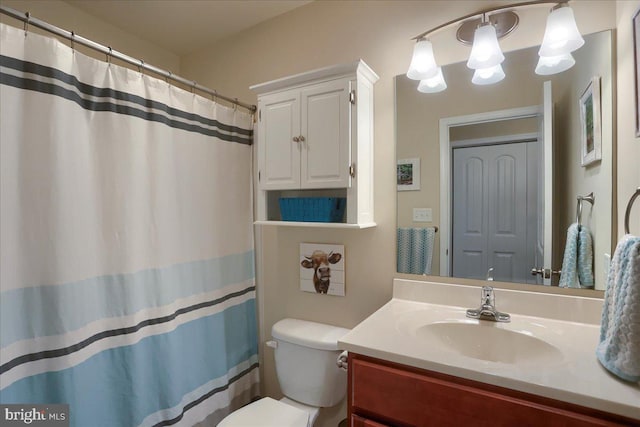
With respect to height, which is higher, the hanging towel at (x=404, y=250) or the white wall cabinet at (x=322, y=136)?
the white wall cabinet at (x=322, y=136)

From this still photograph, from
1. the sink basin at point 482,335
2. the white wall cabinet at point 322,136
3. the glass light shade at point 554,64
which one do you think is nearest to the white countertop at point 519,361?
the sink basin at point 482,335

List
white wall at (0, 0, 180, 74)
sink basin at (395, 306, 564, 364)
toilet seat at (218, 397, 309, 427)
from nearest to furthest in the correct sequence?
sink basin at (395, 306, 564, 364) → toilet seat at (218, 397, 309, 427) → white wall at (0, 0, 180, 74)

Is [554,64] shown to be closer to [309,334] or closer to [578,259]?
[578,259]

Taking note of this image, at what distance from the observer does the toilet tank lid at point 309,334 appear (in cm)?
149

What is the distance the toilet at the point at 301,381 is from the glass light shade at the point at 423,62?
1.26 m

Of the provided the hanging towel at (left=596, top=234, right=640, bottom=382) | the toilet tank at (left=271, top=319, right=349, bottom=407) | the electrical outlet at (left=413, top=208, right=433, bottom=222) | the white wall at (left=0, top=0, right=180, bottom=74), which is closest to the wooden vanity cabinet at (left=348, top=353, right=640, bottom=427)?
the hanging towel at (left=596, top=234, right=640, bottom=382)

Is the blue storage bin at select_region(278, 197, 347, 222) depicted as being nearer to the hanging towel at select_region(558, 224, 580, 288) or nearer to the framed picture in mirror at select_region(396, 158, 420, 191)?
the framed picture in mirror at select_region(396, 158, 420, 191)

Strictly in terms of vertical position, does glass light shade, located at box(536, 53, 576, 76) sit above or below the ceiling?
below

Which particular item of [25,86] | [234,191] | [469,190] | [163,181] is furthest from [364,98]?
[25,86]

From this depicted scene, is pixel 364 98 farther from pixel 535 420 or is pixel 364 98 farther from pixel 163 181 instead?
pixel 535 420

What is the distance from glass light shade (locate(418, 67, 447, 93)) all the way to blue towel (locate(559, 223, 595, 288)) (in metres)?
0.77

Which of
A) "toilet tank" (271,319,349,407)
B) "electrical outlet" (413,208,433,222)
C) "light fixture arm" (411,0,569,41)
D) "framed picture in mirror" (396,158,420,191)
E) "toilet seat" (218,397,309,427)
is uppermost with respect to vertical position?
"light fixture arm" (411,0,569,41)

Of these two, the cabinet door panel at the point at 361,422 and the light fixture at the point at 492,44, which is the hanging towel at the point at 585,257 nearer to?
the light fixture at the point at 492,44

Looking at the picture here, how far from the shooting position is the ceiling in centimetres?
176
